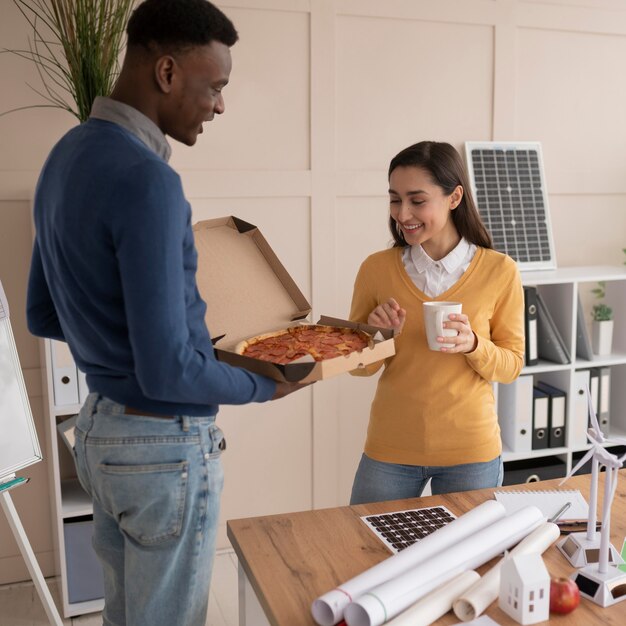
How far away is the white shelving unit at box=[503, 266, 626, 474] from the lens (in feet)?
10.4

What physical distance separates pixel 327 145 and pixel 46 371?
1.43 meters

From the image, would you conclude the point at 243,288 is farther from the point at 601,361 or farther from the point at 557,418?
the point at 601,361

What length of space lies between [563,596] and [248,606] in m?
0.63

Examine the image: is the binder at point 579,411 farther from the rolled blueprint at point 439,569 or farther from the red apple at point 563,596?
the red apple at point 563,596

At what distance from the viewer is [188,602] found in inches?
52.2

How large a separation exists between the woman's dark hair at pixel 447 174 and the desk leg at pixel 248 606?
103 cm

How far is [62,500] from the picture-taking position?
277cm

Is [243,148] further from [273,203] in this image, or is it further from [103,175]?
[103,175]

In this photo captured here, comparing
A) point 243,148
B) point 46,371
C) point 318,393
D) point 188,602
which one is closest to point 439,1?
point 243,148

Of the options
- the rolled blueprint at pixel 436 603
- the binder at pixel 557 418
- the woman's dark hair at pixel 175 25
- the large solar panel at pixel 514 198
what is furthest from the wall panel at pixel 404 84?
the rolled blueprint at pixel 436 603

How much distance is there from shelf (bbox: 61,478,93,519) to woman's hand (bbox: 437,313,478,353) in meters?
1.55

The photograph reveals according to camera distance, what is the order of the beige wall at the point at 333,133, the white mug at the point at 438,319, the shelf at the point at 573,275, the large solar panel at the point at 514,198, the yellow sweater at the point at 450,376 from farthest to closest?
the large solar panel at the point at 514,198, the shelf at the point at 573,275, the beige wall at the point at 333,133, the yellow sweater at the point at 450,376, the white mug at the point at 438,319

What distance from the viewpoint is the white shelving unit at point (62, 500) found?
104 inches

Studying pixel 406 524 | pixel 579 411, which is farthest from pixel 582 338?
pixel 406 524
